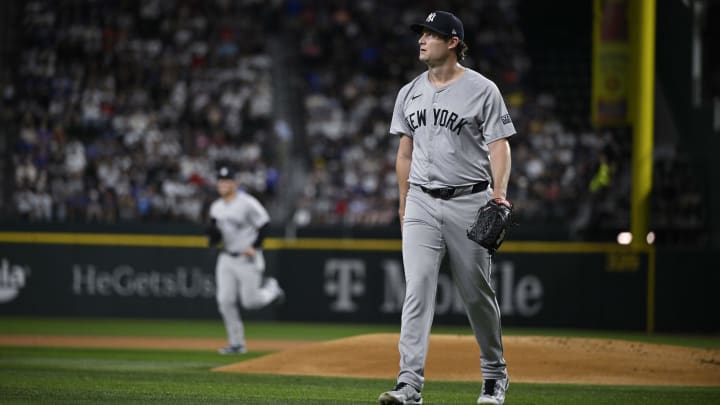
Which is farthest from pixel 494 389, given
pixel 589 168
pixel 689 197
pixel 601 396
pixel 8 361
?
pixel 589 168

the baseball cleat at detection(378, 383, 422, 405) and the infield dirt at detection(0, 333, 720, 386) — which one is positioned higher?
the baseball cleat at detection(378, 383, 422, 405)

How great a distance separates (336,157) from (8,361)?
12443 mm

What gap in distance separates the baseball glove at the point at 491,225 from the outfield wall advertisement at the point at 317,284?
11529 millimetres

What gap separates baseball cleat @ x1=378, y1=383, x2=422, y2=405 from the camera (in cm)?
621

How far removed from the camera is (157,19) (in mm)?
26359

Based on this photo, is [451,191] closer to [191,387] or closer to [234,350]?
[191,387]

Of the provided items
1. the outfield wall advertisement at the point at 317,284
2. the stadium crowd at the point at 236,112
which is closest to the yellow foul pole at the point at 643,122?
the outfield wall advertisement at the point at 317,284

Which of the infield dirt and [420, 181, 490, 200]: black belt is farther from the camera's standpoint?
the infield dirt

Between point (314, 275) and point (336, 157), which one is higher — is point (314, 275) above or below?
below

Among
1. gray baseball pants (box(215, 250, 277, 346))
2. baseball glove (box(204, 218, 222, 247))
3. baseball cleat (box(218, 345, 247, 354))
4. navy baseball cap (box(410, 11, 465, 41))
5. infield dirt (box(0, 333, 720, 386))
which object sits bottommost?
baseball cleat (box(218, 345, 247, 354))

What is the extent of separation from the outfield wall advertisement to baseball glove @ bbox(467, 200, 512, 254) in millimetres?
11529

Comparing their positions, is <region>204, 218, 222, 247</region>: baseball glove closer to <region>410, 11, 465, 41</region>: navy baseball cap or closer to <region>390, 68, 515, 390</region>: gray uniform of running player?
<region>390, 68, 515, 390</region>: gray uniform of running player

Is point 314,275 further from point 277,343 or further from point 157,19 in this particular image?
point 157,19

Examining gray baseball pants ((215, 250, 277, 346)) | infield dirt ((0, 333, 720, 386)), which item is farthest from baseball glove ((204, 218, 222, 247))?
infield dirt ((0, 333, 720, 386))
